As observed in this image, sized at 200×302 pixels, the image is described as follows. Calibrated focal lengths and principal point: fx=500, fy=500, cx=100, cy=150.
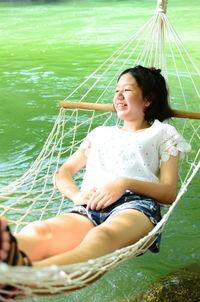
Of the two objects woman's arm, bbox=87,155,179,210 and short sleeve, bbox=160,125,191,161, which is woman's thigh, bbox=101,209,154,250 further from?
short sleeve, bbox=160,125,191,161

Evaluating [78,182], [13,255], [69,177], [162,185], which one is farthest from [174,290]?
[78,182]

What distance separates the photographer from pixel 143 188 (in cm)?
153

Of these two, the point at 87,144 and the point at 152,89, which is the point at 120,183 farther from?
the point at 152,89

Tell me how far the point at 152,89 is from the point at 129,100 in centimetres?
11

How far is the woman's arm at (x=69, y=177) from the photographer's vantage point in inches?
64.3

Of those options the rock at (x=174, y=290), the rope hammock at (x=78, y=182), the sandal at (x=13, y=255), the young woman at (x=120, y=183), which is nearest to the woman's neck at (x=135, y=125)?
the young woman at (x=120, y=183)

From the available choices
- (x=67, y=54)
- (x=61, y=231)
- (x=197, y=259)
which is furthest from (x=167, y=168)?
(x=67, y=54)

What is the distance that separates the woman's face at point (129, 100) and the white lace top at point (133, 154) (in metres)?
0.06

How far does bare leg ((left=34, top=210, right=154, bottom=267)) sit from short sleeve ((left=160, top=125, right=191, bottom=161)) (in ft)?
0.94

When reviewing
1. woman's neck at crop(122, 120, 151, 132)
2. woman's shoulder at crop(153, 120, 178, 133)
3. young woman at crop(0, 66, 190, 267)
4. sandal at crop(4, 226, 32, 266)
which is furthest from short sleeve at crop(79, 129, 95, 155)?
sandal at crop(4, 226, 32, 266)

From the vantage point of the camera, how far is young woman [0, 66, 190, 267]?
48.9 inches

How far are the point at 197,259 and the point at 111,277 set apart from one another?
14.3 inches

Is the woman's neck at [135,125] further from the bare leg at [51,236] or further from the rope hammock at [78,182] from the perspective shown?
the bare leg at [51,236]

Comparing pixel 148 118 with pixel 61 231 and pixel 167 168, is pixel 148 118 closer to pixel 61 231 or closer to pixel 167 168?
Result: pixel 167 168
